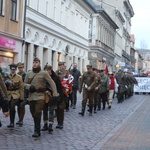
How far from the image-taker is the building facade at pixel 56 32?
28188 mm

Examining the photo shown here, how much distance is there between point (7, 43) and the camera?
2414 cm

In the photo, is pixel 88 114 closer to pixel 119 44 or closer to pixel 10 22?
pixel 10 22

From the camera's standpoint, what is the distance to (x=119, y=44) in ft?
266

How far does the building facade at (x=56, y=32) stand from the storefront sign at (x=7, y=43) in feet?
6.98

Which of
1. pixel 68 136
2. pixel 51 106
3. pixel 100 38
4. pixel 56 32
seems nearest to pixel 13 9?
pixel 56 32

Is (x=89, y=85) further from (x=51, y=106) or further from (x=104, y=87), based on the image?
(x=51, y=106)

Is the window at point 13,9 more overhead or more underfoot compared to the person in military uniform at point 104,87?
more overhead

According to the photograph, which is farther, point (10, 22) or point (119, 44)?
point (119, 44)

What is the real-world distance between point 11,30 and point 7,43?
1.27m

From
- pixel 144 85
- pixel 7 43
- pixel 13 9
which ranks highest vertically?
pixel 13 9

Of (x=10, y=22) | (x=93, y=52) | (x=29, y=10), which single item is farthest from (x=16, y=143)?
(x=93, y=52)

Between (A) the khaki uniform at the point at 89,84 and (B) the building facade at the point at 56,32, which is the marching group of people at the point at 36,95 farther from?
(B) the building facade at the point at 56,32

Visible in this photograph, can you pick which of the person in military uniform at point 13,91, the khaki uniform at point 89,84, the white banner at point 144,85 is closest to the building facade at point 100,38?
the white banner at point 144,85

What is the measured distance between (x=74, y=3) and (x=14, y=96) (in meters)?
29.2
